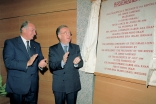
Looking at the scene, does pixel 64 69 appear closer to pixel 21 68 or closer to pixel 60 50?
pixel 60 50

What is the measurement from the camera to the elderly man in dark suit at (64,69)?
7.22 ft

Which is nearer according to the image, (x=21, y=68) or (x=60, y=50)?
(x=21, y=68)

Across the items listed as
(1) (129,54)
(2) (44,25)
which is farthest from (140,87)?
(2) (44,25)

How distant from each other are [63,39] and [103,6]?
90 cm

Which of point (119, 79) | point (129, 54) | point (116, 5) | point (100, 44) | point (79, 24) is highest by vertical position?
point (116, 5)

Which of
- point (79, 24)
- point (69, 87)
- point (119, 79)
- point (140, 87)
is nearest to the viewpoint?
point (140, 87)

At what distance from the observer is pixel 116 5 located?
2035mm

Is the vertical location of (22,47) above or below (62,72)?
above

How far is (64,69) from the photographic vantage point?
2236mm

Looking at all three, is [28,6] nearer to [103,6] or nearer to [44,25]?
[44,25]

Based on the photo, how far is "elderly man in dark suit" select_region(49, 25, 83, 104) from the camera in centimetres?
220

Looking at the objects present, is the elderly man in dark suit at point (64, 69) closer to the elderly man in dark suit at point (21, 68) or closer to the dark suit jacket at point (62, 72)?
the dark suit jacket at point (62, 72)

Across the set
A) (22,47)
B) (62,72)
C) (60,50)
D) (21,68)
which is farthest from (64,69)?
(22,47)

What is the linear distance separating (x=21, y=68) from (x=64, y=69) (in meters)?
0.71
